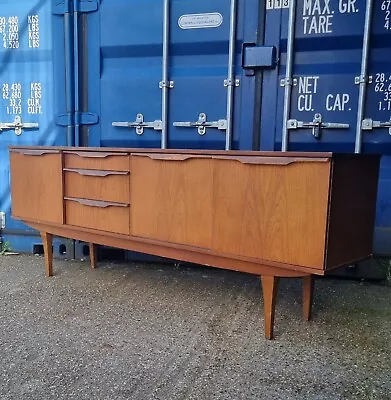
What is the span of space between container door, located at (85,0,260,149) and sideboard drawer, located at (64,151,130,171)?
0.60 metres

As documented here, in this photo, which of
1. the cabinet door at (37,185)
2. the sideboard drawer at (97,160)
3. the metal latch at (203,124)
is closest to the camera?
the sideboard drawer at (97,160)

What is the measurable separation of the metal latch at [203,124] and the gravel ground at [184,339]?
0.95 m

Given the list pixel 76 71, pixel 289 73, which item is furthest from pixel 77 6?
pixel 289 73

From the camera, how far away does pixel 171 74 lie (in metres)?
2.72

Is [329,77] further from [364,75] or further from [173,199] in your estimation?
[173,199]

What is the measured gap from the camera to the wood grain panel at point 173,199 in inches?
74.9

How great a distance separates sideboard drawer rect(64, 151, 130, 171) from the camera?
2.13m

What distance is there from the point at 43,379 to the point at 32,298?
91 centimetres

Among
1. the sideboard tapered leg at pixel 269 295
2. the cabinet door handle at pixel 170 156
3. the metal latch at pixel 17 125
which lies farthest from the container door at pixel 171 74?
the sideboard tapered leg at pixel 269 295

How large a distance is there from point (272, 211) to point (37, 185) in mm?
1493

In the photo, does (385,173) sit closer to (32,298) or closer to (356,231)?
(356,231)

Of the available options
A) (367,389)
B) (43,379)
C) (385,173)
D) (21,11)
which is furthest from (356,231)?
(21,11)

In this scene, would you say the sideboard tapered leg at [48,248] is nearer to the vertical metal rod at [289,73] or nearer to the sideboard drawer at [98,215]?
the sideboard drawer at [98,215]

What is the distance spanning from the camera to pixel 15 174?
2.65 metres
